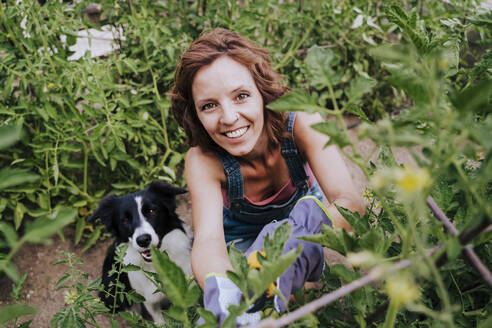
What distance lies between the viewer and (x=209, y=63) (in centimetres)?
136

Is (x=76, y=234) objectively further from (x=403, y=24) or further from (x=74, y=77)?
(x=403, y=24)

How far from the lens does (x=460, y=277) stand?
73 cm

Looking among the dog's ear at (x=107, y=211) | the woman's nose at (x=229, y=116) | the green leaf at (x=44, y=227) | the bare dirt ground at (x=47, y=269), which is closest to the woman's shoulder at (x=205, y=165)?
the woman's nose at (x=229, y=116)

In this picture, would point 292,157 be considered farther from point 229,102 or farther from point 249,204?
point 229,102

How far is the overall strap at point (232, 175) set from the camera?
158 centimetres

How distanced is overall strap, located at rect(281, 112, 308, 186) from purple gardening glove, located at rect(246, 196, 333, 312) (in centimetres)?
69

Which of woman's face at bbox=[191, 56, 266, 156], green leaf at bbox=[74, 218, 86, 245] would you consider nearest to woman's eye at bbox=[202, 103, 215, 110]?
woman's face at bbox=[191, 56, 266, 156]

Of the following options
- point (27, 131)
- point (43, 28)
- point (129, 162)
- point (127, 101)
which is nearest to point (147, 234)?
point (129, 162)

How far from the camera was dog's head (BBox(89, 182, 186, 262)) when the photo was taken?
173cm

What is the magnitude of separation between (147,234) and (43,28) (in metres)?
1.20

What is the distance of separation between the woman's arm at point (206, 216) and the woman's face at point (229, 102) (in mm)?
195

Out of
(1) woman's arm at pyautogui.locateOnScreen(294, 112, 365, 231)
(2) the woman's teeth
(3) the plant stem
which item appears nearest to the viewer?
(3) the plant stem

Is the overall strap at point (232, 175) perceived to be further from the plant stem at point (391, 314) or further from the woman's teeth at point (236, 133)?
the plant stem at point (391, 314)

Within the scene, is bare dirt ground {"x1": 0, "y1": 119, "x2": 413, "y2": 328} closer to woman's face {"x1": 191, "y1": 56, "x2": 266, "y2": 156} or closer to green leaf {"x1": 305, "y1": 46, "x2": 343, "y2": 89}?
woman's face {"x1": 191, "y1": 56, "x2": 266, "y2": 156}
